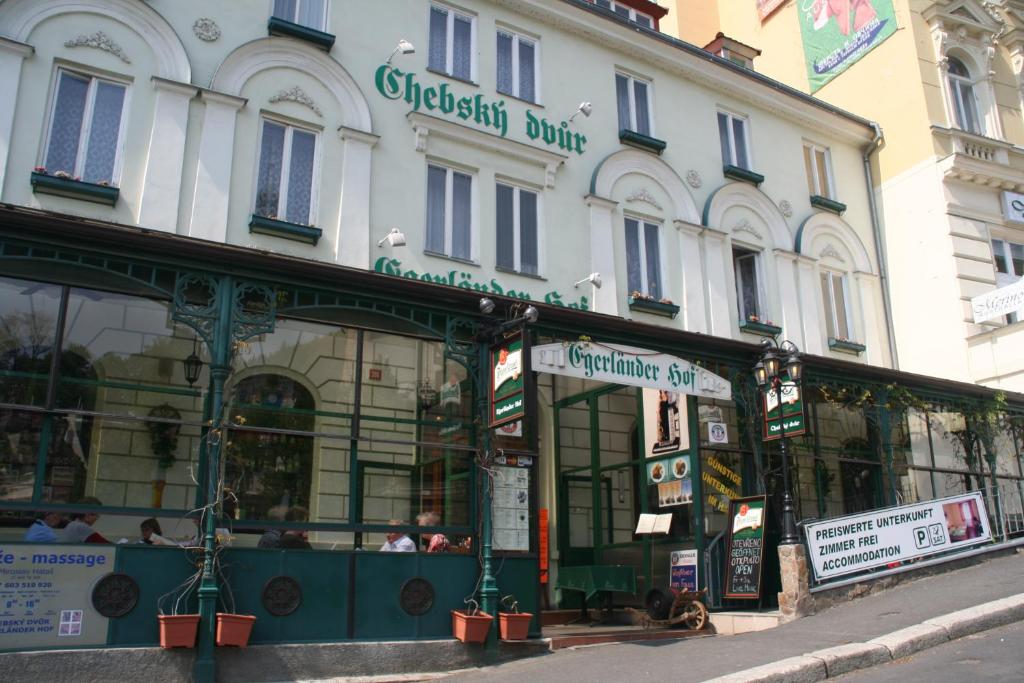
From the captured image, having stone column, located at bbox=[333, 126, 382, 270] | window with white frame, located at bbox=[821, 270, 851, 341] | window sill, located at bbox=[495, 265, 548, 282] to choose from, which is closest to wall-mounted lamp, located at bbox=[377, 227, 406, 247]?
stone column, located at bbox=[333, 126, 382, 270]

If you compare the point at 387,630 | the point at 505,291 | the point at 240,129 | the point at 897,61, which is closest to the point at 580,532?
the point at 505,291

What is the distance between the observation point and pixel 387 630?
10.6 meters

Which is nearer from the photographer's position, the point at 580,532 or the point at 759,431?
the point at 759,431

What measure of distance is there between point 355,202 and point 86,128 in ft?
12.5

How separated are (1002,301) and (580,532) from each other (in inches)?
403

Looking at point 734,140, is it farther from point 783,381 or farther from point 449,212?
point 449,212

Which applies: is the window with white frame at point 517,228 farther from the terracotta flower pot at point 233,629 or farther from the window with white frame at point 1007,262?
the window with white frame at point 1007,262

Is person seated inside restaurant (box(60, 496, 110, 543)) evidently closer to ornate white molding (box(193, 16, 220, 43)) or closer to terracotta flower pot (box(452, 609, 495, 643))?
terracotta flower pot (box(452, 609, 495, 643))

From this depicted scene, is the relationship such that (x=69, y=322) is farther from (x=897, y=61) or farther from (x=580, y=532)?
(x=897, y=61)

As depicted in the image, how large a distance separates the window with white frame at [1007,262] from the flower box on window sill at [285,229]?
50.1 feet

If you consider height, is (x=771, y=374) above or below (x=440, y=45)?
below

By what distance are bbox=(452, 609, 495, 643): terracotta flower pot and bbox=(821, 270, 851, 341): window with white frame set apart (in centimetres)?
1121

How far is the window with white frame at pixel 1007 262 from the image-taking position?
20188 millimetres

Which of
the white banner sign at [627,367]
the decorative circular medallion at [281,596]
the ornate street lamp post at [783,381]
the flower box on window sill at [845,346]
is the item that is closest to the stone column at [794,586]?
the ornate street lamp post at [783,381]
